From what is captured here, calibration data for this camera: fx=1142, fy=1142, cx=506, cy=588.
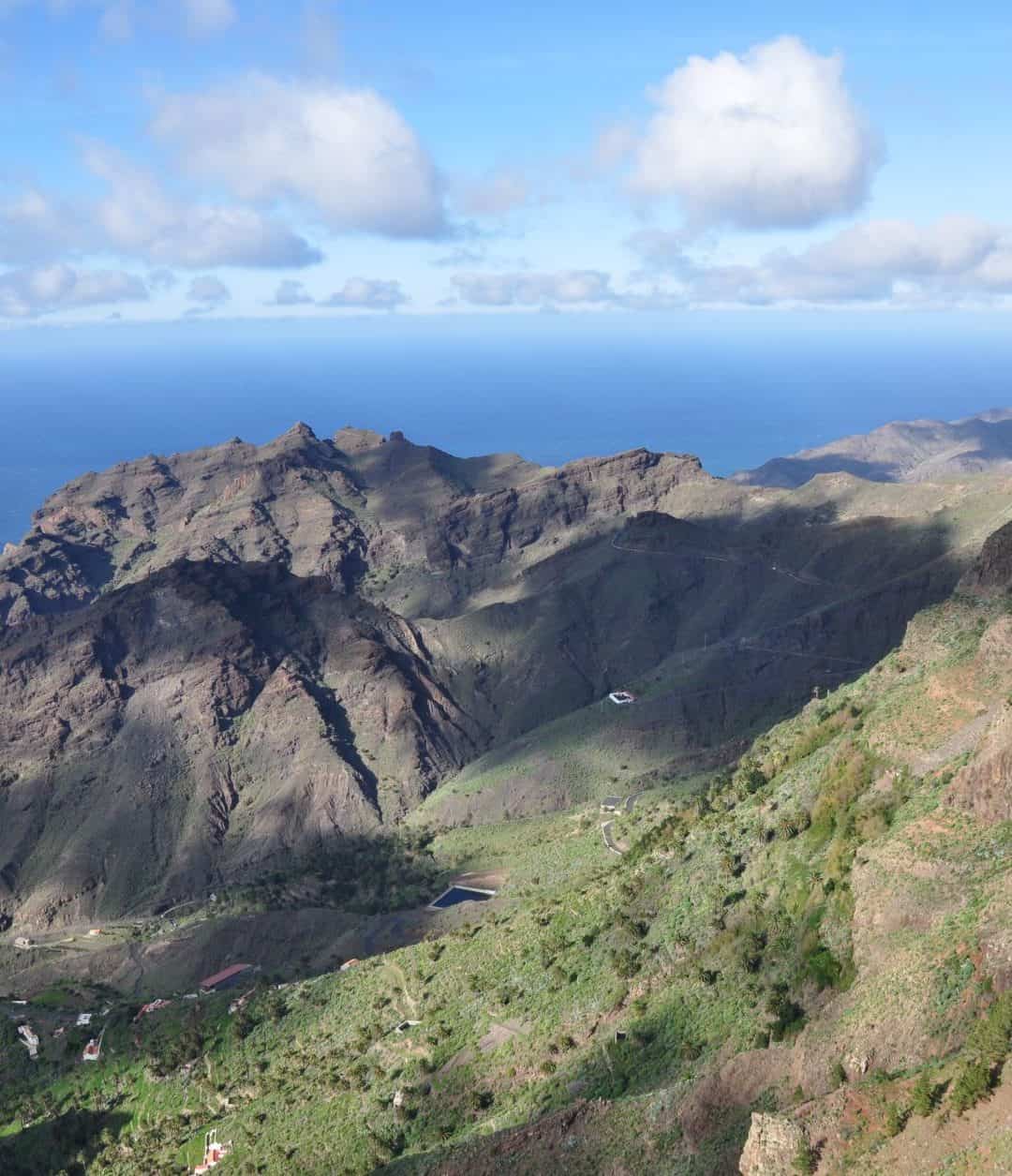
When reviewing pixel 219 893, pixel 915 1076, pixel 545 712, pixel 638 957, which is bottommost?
pixel 219 893

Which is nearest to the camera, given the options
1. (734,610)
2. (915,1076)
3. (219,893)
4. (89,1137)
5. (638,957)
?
(915,1076)

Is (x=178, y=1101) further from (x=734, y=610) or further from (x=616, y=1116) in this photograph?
(x=734, y=610)

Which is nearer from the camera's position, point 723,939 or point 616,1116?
point 616,1116

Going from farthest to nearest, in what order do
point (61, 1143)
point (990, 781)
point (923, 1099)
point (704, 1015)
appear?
point (61, 1143), point (704, 1015), point (990, 781), point (923, 1099)

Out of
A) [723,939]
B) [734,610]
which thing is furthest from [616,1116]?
[734,610]

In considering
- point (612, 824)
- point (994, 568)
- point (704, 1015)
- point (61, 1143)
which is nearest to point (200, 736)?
point (612, 824)

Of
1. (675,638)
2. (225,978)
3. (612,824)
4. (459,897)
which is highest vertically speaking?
(675,638)

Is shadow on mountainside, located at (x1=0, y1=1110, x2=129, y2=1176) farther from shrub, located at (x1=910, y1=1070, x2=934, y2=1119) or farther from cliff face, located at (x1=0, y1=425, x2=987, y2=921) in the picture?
shrub, located at (x1=910, y1=1070, x2=934, y2=1119)

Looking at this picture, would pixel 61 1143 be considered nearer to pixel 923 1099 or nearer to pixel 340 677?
pixel 923 1099

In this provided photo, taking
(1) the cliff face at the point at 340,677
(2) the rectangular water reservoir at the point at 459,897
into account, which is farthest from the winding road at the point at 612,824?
(1) the cliff face at the point at 340,677
